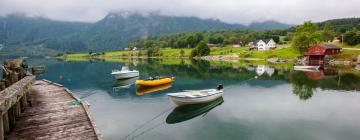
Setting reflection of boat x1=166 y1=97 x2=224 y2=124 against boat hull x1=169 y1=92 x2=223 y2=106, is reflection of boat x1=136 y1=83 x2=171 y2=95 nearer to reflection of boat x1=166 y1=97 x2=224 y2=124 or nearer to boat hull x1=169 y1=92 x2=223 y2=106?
boat hull x1=169 y1=92 x2=223 y2=106

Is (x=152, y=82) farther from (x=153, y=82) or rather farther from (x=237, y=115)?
(x=237, y=115)

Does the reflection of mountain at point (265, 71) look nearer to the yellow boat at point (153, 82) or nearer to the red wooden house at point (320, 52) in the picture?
the yellow boat at point (153, 82)

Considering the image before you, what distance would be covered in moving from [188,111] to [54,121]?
658 inches

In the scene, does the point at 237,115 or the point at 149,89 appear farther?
the point at 149,89

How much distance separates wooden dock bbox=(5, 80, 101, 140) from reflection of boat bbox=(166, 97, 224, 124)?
33.3ft

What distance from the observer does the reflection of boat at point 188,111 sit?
29.8m

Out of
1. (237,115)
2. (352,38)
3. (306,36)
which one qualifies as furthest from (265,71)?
(352,38)

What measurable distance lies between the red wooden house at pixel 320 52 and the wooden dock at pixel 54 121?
10602 centimetres

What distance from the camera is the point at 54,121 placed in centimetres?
2028

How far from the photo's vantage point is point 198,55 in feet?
581

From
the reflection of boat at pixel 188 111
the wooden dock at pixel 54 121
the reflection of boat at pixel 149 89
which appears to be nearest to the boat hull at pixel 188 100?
the reflection of boat at pixel 188 111

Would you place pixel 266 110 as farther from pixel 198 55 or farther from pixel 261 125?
pixel 198 55

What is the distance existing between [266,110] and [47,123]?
82.9 ft

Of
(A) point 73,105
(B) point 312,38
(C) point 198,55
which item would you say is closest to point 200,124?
(A) point 73,105
